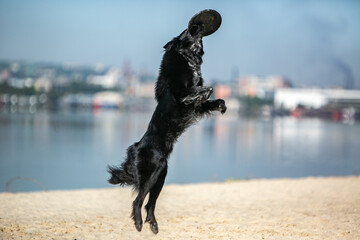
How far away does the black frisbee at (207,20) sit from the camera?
4.39 metres

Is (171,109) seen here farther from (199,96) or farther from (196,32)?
(196,32)

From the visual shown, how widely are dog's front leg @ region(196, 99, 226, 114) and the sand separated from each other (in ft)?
5.02

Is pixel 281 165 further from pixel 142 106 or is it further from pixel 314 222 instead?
pixel 142 106

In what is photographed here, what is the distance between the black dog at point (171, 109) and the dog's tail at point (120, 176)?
6 cm

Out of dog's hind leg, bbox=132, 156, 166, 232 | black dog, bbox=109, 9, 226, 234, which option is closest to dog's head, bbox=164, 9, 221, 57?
black dog, bbox=109, 9, 226, 234

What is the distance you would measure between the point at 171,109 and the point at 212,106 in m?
0.38

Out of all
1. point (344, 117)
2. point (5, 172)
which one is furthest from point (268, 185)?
point (344, 117)

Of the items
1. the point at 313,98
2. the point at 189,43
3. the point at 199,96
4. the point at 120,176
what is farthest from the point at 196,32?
the point at 313,98

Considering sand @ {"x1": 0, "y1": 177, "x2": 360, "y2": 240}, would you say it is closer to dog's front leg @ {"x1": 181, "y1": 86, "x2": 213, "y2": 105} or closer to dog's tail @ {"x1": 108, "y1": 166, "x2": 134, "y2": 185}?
dog's tail @ {"x1": 108, "y1": 166, "x2": 134, "y2": 185}

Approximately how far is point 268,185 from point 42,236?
5.96m

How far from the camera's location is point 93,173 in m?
20.0

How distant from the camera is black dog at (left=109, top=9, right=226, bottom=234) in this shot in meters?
4.38

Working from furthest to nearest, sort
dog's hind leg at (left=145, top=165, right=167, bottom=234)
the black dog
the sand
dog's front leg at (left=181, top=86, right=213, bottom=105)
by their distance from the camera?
the sand, dog's hind leg at (left=145, top=165, right=167, bottom=234), the black dog, dog's front leg at (left=181, top=86, right=213, bottom=105)

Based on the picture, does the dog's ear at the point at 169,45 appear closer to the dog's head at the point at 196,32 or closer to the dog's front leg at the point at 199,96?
the dog's head at the point at 196,32
